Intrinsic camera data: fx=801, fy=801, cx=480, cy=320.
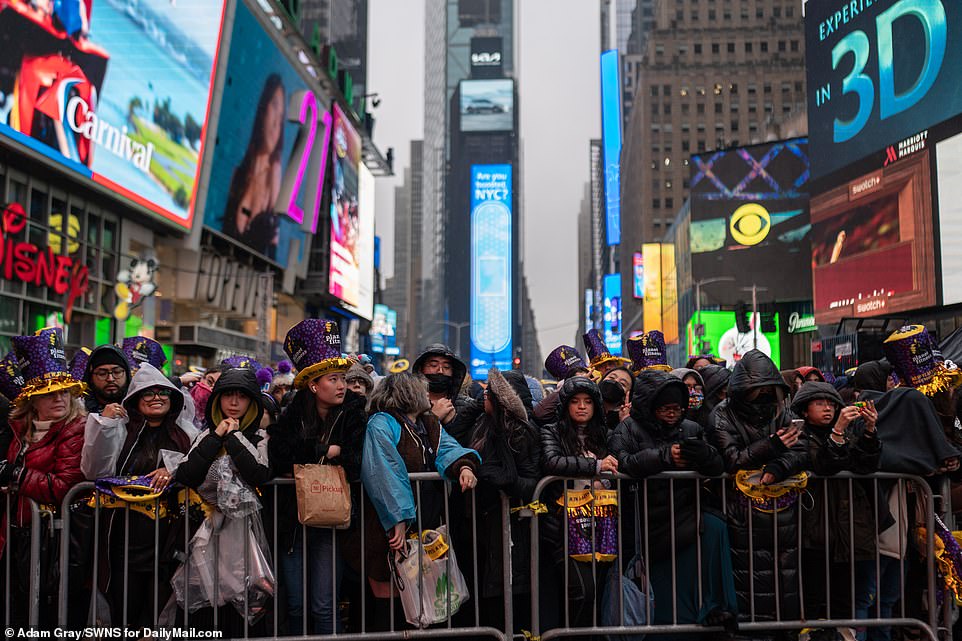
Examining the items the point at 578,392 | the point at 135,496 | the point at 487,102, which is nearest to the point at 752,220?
the point at 578,392

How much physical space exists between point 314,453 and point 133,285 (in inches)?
983

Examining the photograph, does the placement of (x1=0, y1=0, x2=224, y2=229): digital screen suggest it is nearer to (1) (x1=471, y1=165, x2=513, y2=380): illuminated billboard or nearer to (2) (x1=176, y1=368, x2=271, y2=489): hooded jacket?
(2) (x1=176, y1=368, x2=271, y2=489): hooded jacket

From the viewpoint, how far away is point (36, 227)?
23469 millimetres

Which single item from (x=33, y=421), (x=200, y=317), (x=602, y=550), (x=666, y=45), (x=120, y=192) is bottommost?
(x=602, y=550)

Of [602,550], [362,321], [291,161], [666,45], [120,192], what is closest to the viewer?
[602,550]

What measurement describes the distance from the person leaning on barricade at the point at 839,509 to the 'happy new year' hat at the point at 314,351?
3.18 metres

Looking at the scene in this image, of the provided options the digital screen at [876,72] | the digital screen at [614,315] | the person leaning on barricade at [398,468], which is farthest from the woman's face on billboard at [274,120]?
the digital screen at [614,315]

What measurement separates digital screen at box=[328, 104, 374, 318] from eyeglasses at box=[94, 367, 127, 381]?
46824mm

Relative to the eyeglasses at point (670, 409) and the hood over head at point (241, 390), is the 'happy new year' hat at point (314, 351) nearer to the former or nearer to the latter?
the hood over head at point (241, 390)

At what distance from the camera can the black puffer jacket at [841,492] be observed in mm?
5324

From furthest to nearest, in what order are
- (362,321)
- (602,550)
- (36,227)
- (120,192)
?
(362,321)
(120,192)
(36,227)
(602,550)

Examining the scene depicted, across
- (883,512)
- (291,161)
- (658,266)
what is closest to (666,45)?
(658,266)

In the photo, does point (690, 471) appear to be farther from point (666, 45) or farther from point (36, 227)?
point (666, 45)

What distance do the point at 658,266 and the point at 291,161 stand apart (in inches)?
1539
